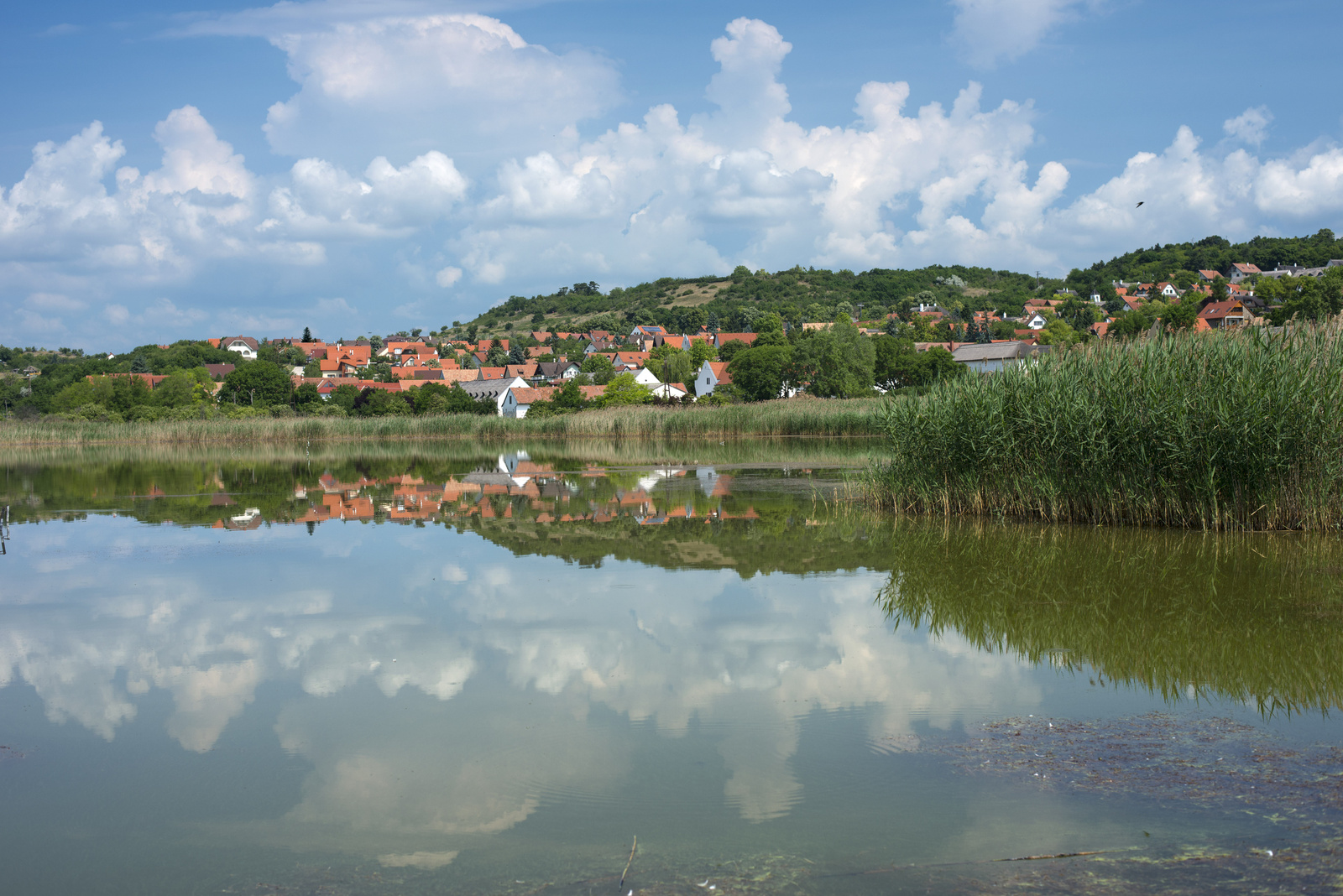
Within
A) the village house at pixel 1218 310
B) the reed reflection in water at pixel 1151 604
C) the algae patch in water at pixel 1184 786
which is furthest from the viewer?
the village house at pixel 1218 310

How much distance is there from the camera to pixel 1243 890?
3.95 m

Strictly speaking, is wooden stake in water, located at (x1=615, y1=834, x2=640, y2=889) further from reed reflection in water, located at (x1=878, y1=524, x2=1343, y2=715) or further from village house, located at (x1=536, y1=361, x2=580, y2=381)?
village house, located at (x1=536, y1=361, x2=580, y2=381)

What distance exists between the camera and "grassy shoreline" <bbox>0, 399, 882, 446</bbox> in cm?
4516

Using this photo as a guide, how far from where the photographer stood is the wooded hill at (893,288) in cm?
13138

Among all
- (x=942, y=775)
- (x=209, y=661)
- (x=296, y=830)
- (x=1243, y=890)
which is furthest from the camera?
(x=209, y=661)

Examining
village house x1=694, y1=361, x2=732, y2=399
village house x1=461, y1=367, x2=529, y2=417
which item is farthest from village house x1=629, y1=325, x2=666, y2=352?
village house x1=694, y1=361, x2=732, y2=399

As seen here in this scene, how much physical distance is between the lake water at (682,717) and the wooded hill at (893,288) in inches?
4799

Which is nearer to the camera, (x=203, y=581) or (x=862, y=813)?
(x=862, y=813)

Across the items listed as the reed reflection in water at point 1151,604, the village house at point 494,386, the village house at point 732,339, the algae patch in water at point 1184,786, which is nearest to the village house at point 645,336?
the village house at point 732,339

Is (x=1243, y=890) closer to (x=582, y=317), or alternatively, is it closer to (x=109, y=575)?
(x=109, y=575)

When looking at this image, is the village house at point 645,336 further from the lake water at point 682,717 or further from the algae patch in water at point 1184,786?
the algae patch in water at point 1184,786

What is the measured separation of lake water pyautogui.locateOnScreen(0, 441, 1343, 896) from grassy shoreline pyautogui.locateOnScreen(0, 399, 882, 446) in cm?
3155

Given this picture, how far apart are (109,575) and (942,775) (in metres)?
10.9

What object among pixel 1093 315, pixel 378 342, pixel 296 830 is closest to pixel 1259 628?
pixel 296 830
